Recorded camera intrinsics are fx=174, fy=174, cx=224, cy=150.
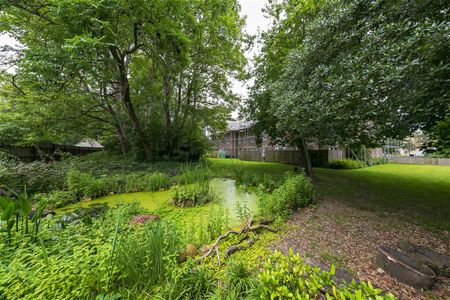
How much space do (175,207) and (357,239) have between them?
132 inches

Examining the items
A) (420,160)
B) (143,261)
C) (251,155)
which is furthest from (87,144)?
(420,160)

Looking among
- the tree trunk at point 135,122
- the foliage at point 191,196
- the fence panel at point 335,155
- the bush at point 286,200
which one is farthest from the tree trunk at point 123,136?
the fence panel at point 335,155

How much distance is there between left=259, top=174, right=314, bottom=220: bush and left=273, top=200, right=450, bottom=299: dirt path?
0.67 feet

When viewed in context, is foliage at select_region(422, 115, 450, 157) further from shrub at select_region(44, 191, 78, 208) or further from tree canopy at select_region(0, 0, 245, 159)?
shrub at select_region(44, 191, 78, 208)

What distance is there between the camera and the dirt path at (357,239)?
1656mm

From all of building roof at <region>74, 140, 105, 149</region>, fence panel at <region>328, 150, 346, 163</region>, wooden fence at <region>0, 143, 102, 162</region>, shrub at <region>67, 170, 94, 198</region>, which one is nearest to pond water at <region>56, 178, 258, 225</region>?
shrub at <region>67, 170, 94, 198</region>

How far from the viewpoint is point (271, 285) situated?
1.29m

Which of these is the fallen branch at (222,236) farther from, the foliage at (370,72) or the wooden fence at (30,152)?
the wooden fence at (30,152)

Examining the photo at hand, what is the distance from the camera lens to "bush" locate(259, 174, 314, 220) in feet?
10.3

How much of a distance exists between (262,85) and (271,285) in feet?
24.0

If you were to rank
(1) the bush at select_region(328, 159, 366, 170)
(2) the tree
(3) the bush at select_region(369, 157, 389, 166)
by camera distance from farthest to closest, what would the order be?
(3) the bush at select_region(369, 157, 389, 166) → (1) the bush at select_region(328, 159, 366, 170) → (2) the tree

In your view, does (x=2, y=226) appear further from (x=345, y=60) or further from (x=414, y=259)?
(x=345, y=60)

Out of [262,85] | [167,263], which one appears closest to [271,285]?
[167,263]

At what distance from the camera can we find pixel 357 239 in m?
2.43
